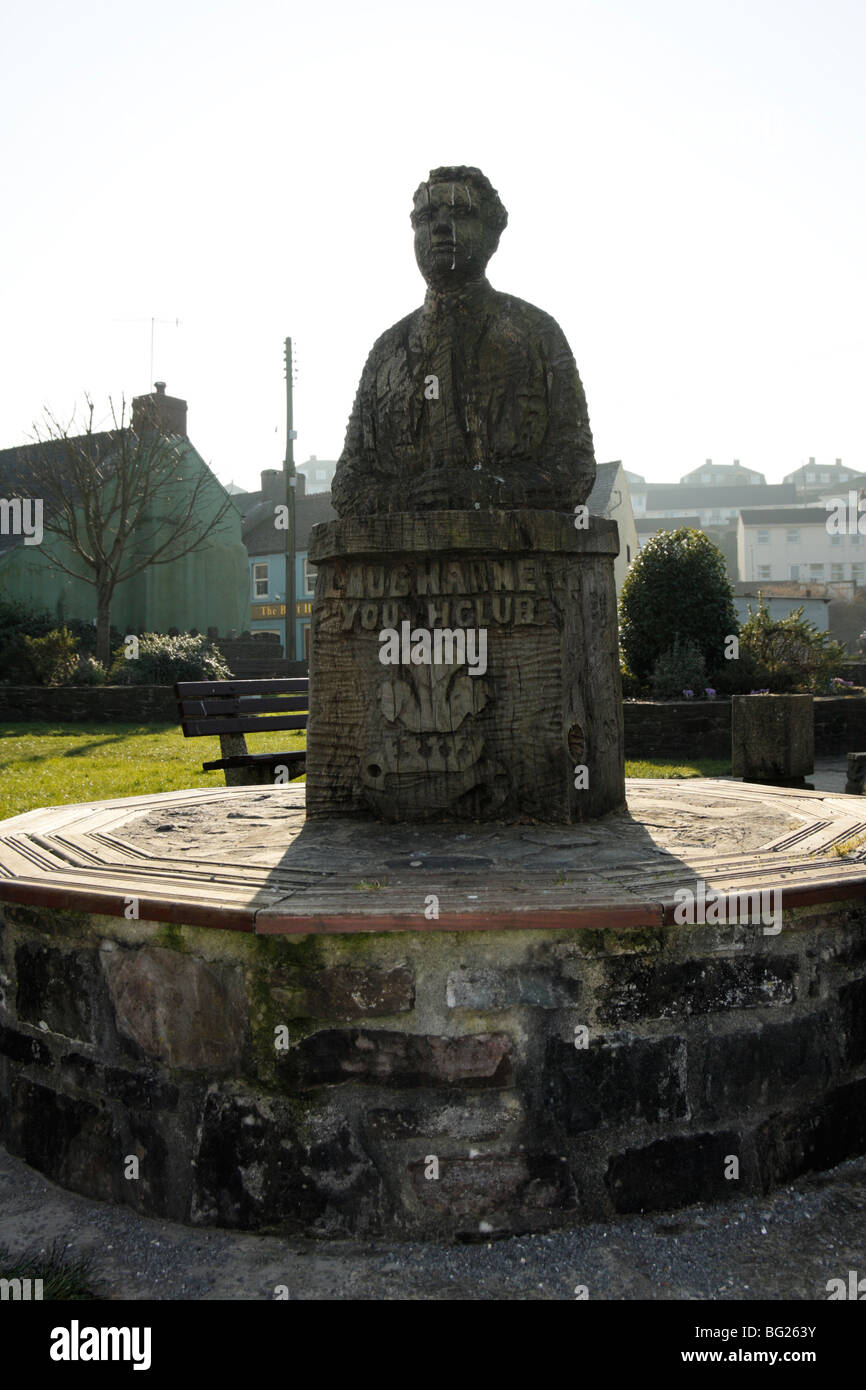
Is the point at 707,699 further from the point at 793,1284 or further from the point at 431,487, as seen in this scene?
the point at 793,1284

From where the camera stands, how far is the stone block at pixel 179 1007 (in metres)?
2.81

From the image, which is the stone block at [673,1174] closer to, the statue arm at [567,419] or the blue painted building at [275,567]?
the statue arm at [567,419]

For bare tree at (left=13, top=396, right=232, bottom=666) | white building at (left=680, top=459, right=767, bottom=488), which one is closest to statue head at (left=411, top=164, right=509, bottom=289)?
bare tree at (left=13, top=396, right=232, bottom=666)

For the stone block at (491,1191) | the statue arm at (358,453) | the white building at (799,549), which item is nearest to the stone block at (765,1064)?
the stone block at (491,1191)

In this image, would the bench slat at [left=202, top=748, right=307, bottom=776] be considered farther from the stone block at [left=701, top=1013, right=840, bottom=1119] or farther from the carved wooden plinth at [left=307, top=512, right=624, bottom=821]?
the stone block at [left=701, top=1013, right=840, bottom=1119]

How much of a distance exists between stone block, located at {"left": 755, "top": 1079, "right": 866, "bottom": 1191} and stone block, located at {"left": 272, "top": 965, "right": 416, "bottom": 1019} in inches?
40.3

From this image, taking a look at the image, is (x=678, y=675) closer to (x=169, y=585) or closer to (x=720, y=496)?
(x=169, y=585)

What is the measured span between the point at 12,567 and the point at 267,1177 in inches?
1061

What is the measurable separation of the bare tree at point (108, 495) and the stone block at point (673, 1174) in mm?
20534

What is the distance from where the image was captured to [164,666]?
18.7 meters

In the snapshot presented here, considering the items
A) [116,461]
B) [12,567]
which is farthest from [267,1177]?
[12,567]

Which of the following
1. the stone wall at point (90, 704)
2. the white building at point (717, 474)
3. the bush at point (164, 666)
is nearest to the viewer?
the stone wall at point (90, 704)

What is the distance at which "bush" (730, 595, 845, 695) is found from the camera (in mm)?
14234

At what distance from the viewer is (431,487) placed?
13.5 ft
